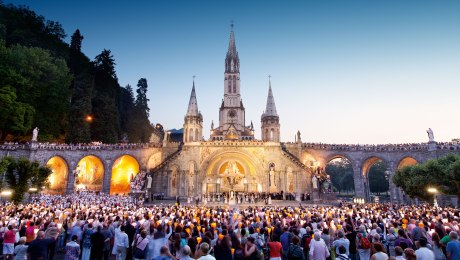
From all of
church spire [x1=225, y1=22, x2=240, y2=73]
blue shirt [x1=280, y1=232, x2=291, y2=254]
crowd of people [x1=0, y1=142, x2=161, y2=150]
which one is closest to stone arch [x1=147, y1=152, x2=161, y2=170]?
crowd of people [x1=0, y1=142, x2=161, y2=150]

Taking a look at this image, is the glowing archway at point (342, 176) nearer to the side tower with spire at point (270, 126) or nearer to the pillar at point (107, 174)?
the side tower with spire at point (270, 126)

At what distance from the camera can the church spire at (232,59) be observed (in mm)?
63344

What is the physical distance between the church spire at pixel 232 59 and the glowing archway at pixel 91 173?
3464cm

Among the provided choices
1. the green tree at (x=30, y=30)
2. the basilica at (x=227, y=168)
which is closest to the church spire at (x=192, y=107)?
the basilica at (x=227, y=168)

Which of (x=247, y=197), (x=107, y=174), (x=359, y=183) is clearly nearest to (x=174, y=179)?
(x=107, y=174)

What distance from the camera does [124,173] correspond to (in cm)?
4622

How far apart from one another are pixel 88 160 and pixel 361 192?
42.7 metres

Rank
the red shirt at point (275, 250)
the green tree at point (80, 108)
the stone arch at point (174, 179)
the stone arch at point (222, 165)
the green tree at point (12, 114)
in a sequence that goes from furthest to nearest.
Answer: the green tree at point (80, 108) → the stone arch at point (174, 179) → the stone arch at point (222, 165) → the green tree at point (12, 114) → the red shirt at point (275, 250)

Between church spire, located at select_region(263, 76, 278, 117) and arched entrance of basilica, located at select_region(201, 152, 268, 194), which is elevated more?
church spire, located at select_region(263, 76, 278, 117)

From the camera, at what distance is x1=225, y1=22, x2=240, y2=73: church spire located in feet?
Answer: 208

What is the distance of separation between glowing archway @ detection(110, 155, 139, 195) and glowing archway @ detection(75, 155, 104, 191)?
2.29 metres

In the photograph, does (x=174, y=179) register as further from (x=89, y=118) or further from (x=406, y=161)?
(x=406, y=161)

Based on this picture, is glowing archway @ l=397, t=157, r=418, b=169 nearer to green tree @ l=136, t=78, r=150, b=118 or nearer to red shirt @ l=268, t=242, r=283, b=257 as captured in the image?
red shirt @ l=268, t=242, r=283, b=257

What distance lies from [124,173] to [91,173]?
16.6 feet
